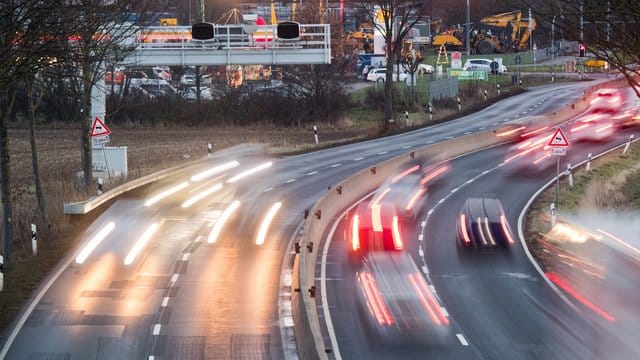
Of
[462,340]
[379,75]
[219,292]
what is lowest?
[462,340]

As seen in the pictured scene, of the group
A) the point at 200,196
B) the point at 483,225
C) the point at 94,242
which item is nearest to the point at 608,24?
the point at 483,225

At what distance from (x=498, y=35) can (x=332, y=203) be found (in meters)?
80.2

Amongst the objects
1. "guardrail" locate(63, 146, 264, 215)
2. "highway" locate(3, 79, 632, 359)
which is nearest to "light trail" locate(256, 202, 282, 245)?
"highway" locate(3, 79, 632, 359)

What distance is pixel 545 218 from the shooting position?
32500 millimetres

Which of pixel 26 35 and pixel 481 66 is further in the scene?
pixel 481 66

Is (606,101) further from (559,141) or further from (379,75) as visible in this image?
(379,75)

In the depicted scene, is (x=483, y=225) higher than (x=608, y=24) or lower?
lower

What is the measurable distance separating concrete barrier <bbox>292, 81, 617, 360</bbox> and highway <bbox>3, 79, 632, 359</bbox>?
0.59 meters

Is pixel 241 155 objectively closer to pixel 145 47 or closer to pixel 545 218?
pixel 145 47

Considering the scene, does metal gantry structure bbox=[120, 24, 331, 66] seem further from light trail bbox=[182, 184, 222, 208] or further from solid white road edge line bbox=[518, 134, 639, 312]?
light trail bbox=[182, 184, 222, 208]

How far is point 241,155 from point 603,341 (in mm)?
26930

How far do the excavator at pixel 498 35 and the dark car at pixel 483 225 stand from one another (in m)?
75.4

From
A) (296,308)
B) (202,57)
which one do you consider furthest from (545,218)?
(202,57)

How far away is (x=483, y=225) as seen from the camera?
30.4 m
